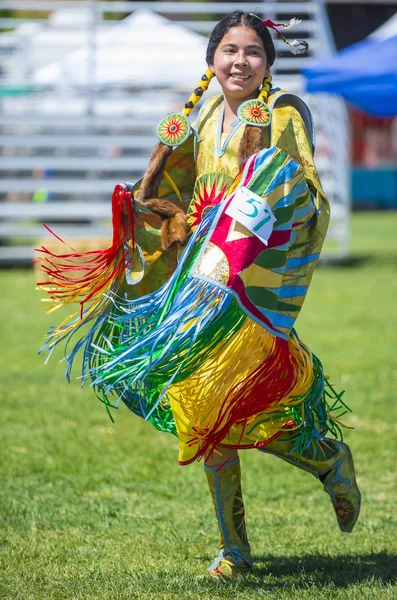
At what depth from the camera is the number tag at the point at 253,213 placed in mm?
2785

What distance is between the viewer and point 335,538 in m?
3.58

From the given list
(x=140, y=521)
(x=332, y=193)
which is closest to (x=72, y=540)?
(x=140, y=521)

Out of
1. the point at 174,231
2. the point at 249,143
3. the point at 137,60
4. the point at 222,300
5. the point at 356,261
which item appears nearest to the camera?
the point at 222,300

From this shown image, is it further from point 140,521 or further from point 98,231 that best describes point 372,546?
point 98,231

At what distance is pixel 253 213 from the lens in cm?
279

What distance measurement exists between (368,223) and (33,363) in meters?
14.0

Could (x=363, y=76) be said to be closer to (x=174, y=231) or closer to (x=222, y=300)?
(x=174, y=231)

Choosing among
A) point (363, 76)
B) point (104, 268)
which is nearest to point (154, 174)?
point (104, 268)

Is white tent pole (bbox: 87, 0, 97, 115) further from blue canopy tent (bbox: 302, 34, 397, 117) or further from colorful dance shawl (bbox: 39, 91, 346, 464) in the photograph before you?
colorful dance shawl (bbox: 39, 91, 346, 464)

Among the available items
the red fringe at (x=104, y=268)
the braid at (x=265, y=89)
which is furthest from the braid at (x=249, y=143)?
the red fringe at (x=104, y=268)

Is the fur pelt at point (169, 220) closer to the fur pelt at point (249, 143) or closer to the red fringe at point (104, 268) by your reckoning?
the red fringe at point (104, 268)

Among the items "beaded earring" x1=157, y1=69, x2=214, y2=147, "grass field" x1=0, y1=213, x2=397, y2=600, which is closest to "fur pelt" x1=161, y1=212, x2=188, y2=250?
"beaded earring" x1=157, y1=69, x2=214, y2=147

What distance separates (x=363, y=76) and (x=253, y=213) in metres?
7.52

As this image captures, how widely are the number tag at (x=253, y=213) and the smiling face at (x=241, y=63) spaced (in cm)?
50
